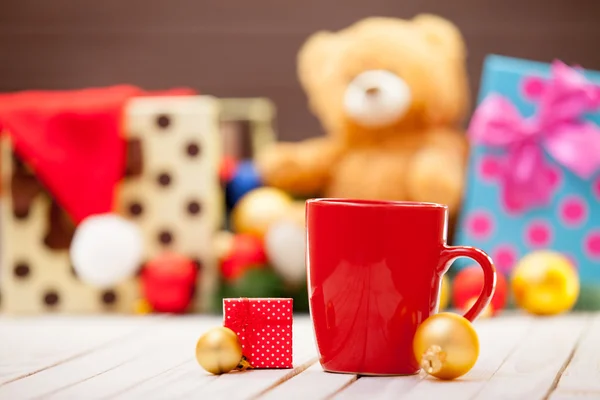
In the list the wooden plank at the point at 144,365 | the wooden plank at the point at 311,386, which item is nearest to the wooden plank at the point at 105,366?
the wooden plank at the point at 144,365

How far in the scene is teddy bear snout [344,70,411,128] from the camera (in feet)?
4.13

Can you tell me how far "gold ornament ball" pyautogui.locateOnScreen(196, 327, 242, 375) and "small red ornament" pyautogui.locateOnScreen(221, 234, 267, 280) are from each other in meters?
0.54

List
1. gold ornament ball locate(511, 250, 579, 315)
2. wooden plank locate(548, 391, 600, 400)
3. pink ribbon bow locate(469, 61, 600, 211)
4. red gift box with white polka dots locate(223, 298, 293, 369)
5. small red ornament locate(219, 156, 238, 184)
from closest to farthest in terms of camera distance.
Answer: wooden plank locate(548, 391, 600, 400) → red gift box with white polka dots locate(223, 298, 293, 369) → gold ornament ball locate(511, 250, 579, 315) → pink ribbon bow locate(469, 61, 600, 211) → small red ornament locate(219, 156, 238, 184)

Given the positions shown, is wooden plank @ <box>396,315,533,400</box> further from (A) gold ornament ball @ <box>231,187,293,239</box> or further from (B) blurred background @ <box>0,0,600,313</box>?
(A) gold ornament ball @ <box>231,187,293,239</box>

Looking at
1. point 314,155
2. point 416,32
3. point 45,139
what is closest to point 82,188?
point 45,139

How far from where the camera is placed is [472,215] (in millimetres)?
1291

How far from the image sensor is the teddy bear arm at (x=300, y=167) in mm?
1346

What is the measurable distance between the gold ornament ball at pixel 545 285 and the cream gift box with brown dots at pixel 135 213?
41cm

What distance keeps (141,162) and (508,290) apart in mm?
532

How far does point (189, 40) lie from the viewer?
1.79 metres

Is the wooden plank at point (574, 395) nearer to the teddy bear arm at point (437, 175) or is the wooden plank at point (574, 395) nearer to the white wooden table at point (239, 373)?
the white wooden table at point (239, 373)

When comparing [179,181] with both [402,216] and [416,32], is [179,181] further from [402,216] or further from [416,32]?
[402,216]

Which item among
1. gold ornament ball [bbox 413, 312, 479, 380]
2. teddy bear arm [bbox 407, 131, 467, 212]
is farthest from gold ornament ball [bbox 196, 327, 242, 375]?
teddy bear arm [bbox 407, 131, 467, 212]

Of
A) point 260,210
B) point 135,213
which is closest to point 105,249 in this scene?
point 135,213
